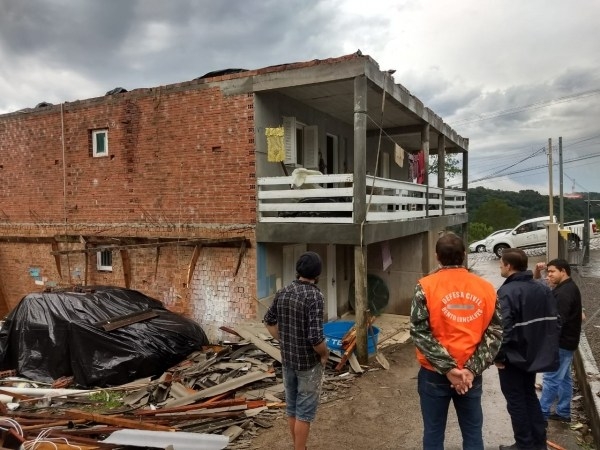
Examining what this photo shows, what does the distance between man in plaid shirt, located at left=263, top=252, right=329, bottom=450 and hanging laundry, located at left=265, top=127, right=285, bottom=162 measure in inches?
176

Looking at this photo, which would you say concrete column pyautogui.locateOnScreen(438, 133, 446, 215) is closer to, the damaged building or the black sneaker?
the damaged building

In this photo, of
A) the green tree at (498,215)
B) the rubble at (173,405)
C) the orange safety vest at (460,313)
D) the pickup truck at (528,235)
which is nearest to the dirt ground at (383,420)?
the rubble at (173,405)

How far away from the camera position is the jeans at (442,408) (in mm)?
2924

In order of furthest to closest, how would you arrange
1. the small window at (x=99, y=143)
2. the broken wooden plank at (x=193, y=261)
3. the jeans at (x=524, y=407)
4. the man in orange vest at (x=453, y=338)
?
the small window at (x=99, y=143) → the broken wooden plank at (x=193, y=261) → the jeans at (x=524, y=407) → the man in orange vest at (x=453, y=338)

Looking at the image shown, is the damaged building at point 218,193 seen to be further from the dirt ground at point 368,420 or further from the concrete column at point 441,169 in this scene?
the dirt ground at point 368,420

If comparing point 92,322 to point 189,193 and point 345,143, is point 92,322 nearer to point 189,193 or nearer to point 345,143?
point 189,193

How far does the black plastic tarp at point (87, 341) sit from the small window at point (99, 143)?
11.7 ft

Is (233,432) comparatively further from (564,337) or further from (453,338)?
(564,337)

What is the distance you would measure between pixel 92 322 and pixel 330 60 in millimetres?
5747

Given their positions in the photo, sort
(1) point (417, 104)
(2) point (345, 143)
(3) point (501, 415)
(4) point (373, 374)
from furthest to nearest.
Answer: (2) point (345, 143) → (1) point (417, 104) → (4) point (373, 374) → (3) point (501, 415)

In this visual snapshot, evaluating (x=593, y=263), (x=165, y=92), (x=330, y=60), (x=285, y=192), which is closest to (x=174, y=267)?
(x=285, y=192)

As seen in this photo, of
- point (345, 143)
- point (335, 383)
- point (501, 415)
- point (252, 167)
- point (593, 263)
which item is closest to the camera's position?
point (501, 415)

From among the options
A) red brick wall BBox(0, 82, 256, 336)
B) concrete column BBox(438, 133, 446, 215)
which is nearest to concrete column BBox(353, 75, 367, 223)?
red brick wall BBox(0, 82, 256, 336)

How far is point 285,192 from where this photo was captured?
7750 millimetres
